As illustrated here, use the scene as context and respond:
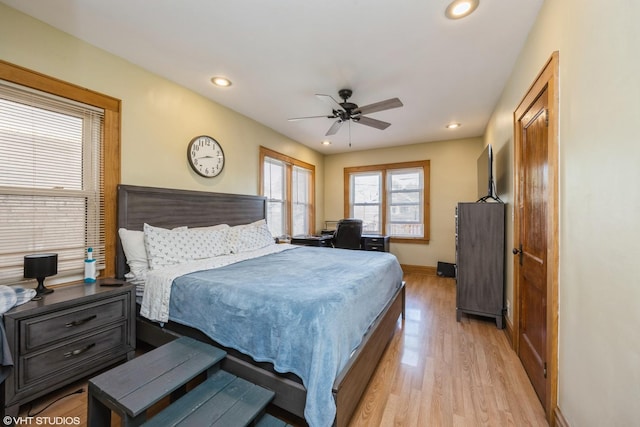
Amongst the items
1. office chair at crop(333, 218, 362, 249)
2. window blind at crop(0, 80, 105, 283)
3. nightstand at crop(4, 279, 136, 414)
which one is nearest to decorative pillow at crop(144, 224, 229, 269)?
nightstand at crop(4, 279, 136, 414)

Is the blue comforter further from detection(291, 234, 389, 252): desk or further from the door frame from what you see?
detection(291, 234, 389, 252): desk

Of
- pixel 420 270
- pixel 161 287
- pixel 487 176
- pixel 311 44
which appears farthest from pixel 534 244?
pixel 420 270

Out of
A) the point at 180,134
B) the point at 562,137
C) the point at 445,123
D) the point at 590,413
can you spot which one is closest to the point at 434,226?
the point at 445,123

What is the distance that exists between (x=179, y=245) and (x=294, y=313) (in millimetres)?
1665

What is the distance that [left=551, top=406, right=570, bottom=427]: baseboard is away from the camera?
1.38 meters

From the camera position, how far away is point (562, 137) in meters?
1.47

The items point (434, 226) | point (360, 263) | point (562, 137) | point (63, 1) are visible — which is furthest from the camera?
point (434, 226)

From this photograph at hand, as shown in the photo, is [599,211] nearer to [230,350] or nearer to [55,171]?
[230,350]

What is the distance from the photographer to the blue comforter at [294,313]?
4.34 feet

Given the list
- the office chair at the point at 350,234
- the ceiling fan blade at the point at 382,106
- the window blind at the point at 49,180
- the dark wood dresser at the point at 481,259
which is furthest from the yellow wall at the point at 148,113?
the dark wood dresser at the point at 481,259

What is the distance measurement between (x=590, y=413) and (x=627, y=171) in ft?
3.58

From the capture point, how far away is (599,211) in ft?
3.67

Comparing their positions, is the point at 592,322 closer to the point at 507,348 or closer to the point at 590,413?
the point at 590,413

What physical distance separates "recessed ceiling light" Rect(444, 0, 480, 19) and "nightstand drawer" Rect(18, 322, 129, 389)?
11.4 feet
